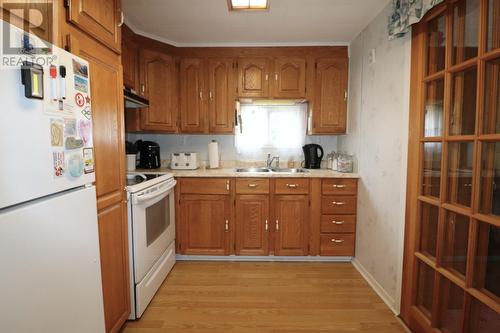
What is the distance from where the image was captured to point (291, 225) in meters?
2.67

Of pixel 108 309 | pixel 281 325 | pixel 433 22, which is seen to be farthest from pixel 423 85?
pixel 108 309

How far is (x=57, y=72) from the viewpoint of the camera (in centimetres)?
97

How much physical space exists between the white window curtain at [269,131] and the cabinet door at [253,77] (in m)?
0.37

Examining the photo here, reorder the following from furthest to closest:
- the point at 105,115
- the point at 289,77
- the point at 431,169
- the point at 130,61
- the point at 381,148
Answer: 1. the point at 289,77
2. the point at 130,61
3. the point at 381,148
4. the point at 431,169
5. the point at 105,115

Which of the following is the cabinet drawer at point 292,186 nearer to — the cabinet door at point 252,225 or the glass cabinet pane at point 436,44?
the cabinet door at point 252,225

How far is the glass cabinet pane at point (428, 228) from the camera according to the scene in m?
1.55

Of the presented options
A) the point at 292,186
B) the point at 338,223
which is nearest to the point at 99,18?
the point at 292,186

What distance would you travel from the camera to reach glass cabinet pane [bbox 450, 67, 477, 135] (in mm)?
1267

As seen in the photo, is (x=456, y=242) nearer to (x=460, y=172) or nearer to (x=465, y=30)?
(x=460, y=172)

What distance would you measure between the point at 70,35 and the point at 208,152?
2.10 m

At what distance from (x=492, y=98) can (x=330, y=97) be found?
178 cm

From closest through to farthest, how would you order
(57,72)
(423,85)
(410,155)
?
(57,72) < (423,85) < (410,155)

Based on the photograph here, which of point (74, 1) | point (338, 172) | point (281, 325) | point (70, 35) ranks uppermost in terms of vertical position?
point (74, 1)

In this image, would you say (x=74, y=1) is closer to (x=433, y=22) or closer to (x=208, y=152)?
(x=433, y=22)
